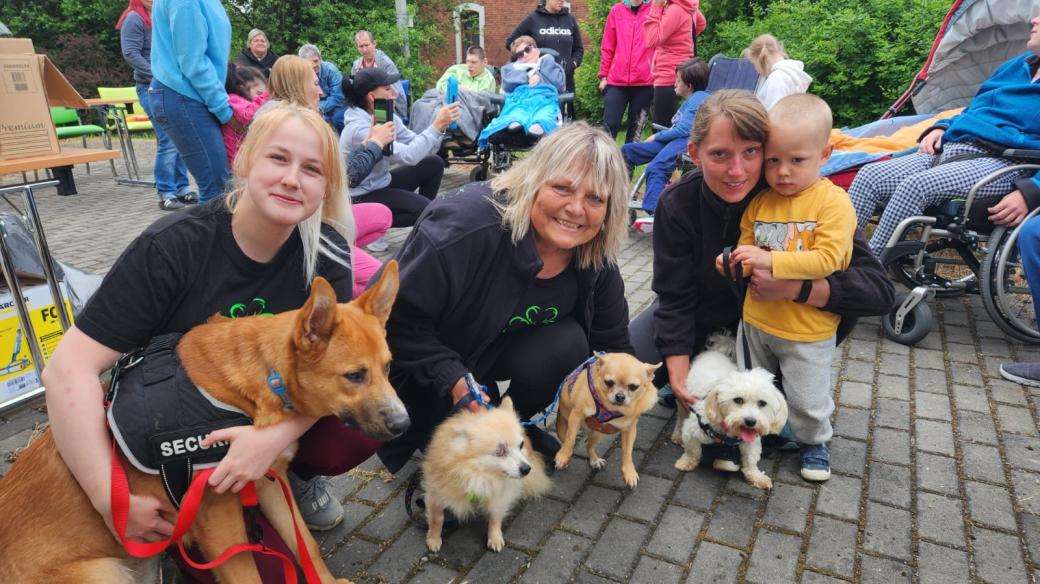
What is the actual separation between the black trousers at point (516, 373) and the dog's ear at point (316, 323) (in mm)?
1017

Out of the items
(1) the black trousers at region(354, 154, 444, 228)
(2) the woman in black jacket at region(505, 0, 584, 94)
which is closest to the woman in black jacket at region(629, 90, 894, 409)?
(1) the black trousers at region(354, 154, 444, 228)

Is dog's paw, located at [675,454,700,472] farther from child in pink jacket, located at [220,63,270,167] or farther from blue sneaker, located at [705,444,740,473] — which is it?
child in pink jacket, located at [220,63,270,167]

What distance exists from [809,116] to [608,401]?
1.64 m

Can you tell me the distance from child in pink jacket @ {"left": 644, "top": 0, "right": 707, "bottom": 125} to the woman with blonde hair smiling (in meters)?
7.09

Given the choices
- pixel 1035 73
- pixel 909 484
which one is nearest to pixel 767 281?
pixel 909 484

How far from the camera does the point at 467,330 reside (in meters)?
2.93

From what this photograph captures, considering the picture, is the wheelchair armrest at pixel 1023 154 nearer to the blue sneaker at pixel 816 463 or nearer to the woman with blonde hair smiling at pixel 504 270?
the blue sneaker at pixel 816 463

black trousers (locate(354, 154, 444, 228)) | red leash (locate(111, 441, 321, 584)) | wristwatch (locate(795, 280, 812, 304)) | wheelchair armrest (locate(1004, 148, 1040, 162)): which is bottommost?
black trousers (locate(354, 154, 444, 228))

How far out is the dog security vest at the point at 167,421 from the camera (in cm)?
192

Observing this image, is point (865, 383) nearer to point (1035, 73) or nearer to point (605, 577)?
point (605, 577)

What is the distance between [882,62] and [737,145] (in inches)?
321

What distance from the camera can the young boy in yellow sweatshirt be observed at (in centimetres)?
288

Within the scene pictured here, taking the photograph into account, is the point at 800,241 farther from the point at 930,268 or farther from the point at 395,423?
the point at 930,268

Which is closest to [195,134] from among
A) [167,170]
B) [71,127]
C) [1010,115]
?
[167,170]
